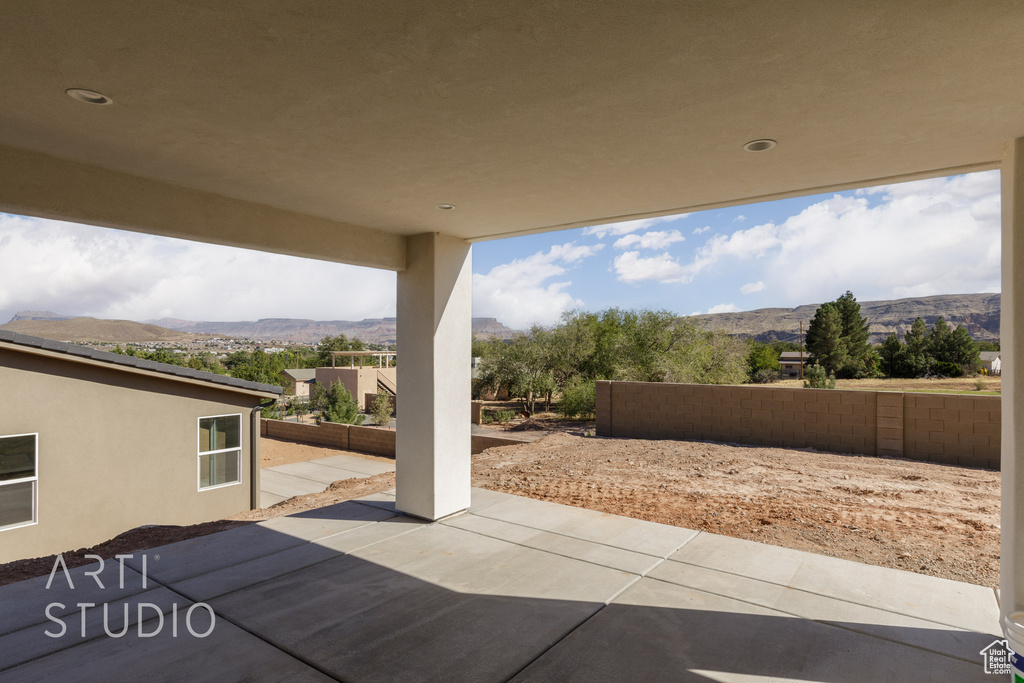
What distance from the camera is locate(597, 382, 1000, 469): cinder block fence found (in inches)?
393

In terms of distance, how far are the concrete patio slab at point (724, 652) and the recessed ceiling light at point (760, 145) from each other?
9.92 ft

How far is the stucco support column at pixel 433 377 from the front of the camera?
586 centimetres

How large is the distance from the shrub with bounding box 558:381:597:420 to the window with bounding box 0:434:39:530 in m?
13.5

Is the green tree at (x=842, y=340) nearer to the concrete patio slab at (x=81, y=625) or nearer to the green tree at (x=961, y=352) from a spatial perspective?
the green tree at (x=961, y=352)

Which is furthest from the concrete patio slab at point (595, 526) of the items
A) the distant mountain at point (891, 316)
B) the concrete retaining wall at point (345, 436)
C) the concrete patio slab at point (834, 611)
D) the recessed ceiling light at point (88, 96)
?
the distant mountain at point (891, 316)

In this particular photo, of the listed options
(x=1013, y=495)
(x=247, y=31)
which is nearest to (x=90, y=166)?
(x=247, y=31)

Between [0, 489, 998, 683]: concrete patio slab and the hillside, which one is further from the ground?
the hillside

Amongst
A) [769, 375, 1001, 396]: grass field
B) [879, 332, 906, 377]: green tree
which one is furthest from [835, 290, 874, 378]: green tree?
[769, 375, 1001, 396]: grass field

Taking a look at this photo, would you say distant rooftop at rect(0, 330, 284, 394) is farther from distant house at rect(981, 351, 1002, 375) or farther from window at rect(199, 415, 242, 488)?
distant house at rect(981, 351, 1002, 375)

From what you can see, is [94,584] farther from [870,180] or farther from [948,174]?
[948,174]

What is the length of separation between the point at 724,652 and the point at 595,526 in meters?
2.44

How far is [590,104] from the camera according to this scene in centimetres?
281

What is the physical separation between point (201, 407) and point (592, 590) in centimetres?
902

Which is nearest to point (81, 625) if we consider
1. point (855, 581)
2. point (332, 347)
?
point (855, 581)
